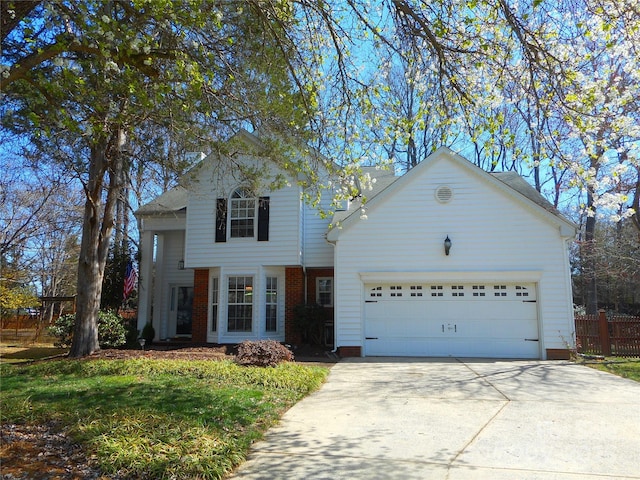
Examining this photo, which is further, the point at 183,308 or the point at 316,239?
the point at 183,308

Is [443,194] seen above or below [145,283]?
above

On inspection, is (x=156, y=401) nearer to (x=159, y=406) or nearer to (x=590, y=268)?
(x=159, y=406)

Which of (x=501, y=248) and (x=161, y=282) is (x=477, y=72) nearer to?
(x=501, y=248)

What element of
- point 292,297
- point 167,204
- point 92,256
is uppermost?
point 167,204

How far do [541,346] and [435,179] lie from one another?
17.8ft

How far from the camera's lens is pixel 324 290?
16141 mm

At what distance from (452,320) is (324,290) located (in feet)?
14.9

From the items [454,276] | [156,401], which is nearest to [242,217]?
[454,276]

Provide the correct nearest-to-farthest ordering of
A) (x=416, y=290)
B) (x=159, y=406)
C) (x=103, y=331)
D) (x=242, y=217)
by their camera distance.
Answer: (x=159, y=406), (x=416, y=290), (x=103, y=331), (x=242, y=217)

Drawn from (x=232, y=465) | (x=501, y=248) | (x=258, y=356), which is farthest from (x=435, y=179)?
(x=232, y=465)

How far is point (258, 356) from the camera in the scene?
10297 mm

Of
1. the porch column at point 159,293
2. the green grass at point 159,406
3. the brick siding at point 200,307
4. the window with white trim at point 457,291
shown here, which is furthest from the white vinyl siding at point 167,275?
the window with white trim at point 457,291

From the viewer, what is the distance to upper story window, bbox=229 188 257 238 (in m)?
15.8

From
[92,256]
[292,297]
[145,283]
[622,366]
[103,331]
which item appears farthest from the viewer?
[145,283]
